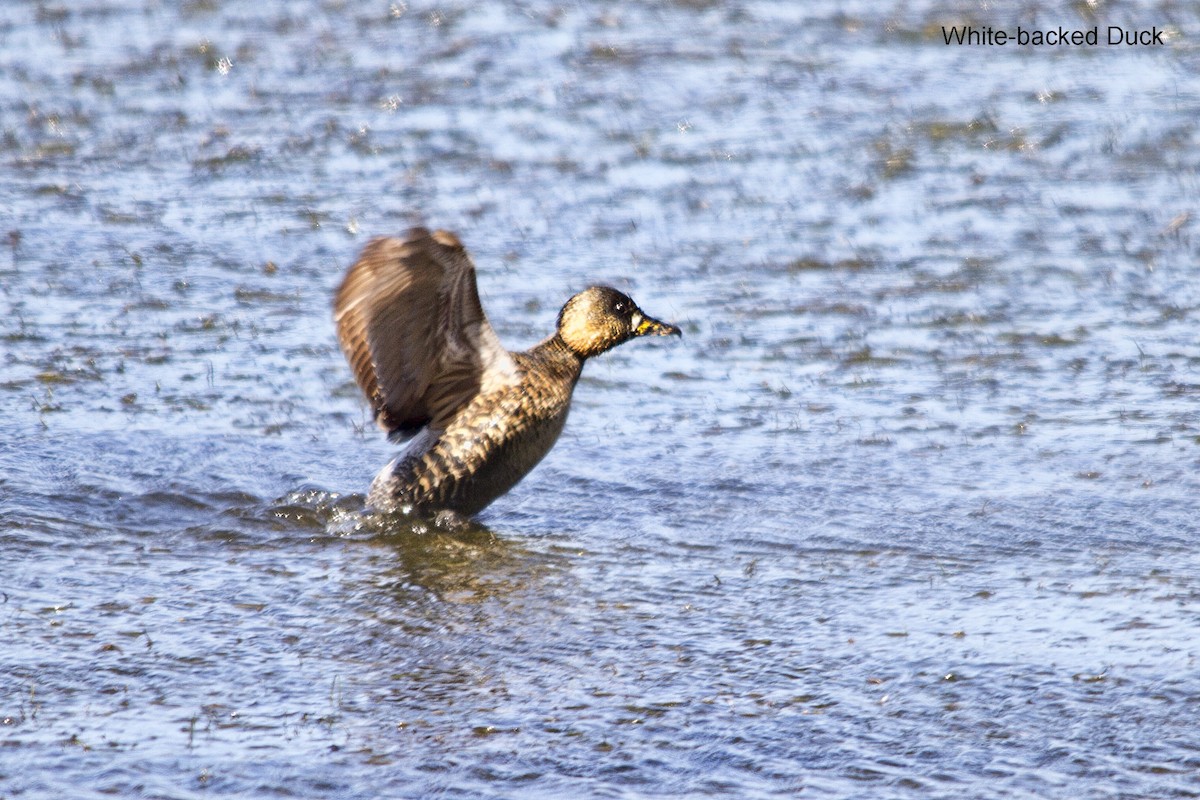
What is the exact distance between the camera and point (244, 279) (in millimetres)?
8633

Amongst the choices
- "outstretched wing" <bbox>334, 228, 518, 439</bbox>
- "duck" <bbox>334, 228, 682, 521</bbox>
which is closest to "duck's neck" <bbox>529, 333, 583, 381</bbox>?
"duck" <bbox>334, 228, 682, 521</bbox>

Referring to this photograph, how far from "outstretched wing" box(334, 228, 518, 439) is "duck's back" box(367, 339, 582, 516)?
0.19ft

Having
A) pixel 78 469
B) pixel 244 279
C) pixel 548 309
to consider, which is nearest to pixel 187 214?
pixel 244 279

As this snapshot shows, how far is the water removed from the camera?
4.18 meters

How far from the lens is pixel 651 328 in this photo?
632 centimetres

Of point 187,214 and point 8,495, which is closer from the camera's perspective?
point 8,495

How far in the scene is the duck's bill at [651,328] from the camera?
20.6 feet

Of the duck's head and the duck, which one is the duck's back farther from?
the duck's head

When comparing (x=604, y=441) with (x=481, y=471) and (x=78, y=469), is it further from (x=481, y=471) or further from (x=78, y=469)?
(x=78, y=469)

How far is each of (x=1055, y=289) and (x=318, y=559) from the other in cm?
426

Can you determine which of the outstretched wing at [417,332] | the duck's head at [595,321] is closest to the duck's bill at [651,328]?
the duck's head at [595,321]

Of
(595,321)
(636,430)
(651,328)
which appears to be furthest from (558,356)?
(636,430)

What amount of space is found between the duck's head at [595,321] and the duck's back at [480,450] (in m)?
0.24

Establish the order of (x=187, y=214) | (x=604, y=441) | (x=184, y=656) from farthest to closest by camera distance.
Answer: (x=187, y=214), (x=604, y=441), (x=184, y=656)
